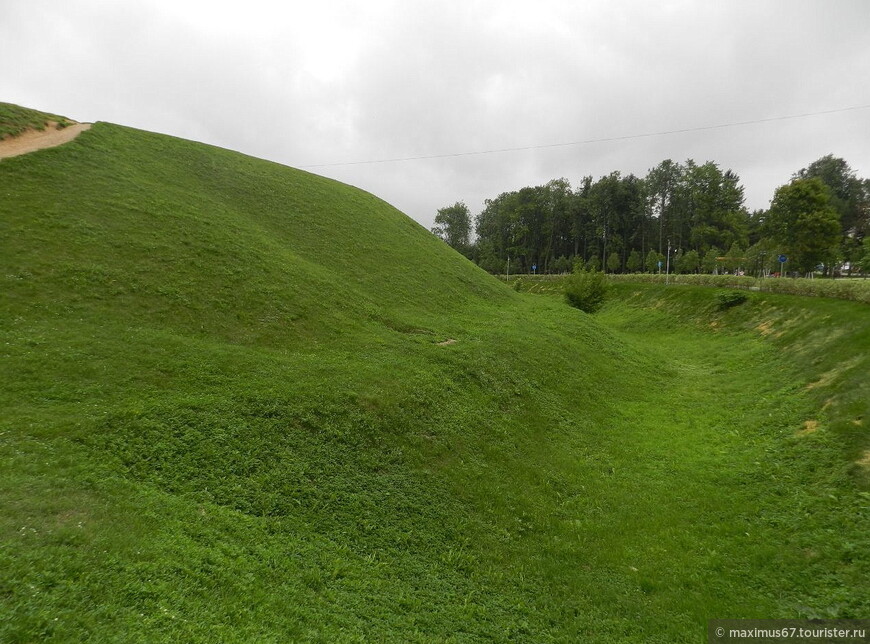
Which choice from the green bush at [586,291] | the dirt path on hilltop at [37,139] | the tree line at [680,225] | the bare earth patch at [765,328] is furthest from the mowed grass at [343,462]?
the tree line at [680,225]

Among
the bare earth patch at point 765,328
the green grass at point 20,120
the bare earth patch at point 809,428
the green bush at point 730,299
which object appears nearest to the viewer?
the bare earth patch at point 809,428

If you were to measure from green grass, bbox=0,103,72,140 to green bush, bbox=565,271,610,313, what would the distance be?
1541 inches

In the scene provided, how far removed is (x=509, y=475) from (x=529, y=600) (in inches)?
146

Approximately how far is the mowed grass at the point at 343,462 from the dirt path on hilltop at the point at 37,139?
849 mm

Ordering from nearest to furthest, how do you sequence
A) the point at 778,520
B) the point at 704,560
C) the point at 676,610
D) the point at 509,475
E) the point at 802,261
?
the point at 676,610
the point at 704,560
the point at 778,520
the point at 509,475
the point at 802,261

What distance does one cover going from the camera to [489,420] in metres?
13.3

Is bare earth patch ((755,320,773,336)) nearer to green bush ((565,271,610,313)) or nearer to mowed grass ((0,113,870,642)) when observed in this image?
mowed grass ((0,113,870,642))

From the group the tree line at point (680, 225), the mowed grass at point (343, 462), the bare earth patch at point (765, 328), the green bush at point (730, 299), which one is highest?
the tree line at point (680, 225)

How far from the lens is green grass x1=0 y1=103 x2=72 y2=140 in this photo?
19.9m

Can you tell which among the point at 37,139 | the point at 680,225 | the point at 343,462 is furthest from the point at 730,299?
the point at 680,225

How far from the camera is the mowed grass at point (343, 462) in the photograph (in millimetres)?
5961

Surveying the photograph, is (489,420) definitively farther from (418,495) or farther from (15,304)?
(15,304)

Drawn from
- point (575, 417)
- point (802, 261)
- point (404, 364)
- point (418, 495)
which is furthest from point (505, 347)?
point (802, 261)

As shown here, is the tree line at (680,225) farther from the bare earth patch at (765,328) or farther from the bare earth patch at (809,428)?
the bare earth patch at (809,428)
